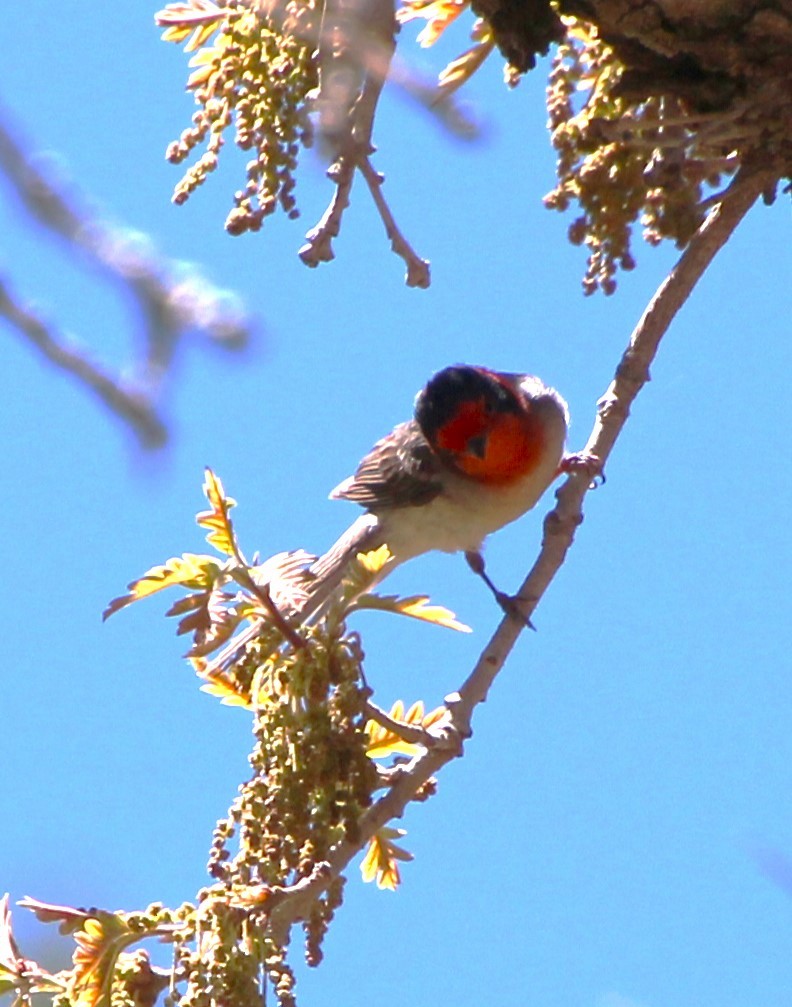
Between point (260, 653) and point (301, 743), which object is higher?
point (260, 653)

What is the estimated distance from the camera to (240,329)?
0.82 m

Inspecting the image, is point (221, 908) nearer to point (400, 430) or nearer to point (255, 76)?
point (255, 76)

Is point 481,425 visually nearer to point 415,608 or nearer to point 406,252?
point 406,252

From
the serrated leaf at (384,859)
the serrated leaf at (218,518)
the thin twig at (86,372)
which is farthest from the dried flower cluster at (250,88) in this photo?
the thin twig at (86,372)

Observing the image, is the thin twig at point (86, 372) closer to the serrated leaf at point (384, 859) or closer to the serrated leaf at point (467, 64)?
the serrated leaf at point (384, 859)

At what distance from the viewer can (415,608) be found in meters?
2.27

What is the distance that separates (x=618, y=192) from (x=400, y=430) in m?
2.07

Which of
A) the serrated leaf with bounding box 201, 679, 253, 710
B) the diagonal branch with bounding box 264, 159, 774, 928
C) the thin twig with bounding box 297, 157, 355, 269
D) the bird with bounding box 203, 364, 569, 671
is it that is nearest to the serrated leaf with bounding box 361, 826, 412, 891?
the serrated leaf with bounding box 201, 679, 253, 710

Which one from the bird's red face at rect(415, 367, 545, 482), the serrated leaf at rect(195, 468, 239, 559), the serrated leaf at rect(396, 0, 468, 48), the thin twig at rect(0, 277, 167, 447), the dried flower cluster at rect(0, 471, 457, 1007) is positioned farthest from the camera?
the bird's red face at rect(415, 367, 545, 482)

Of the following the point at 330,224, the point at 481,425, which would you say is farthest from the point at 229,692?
the point at 481,425

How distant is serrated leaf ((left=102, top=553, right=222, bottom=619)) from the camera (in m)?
2.13

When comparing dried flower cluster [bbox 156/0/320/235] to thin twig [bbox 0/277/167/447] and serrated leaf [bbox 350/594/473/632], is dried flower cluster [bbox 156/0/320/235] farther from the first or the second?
thin twig [bbox 0/277/167/447]

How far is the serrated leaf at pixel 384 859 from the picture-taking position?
7.61ft

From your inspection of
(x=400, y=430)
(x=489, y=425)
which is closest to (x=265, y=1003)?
(x=489, y=425)
